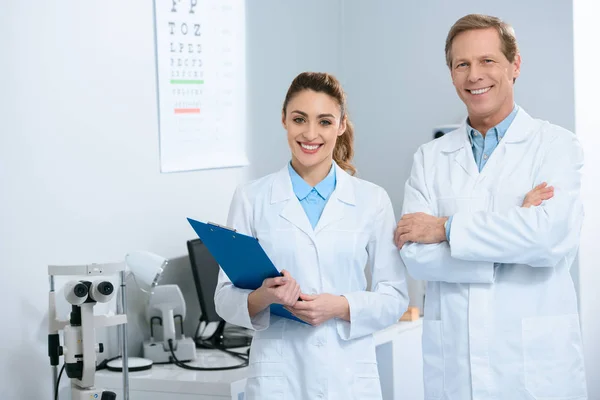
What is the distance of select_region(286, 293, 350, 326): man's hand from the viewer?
5.71 feet

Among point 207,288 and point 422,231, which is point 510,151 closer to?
point 422,231

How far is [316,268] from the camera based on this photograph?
1.84 m

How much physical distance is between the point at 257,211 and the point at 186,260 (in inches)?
44.5


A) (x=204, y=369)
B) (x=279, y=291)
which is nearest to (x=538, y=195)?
(x=279, y=291)

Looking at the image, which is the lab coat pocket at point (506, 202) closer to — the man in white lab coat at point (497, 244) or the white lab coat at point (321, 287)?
the man in white lab coat at point (497, 244)

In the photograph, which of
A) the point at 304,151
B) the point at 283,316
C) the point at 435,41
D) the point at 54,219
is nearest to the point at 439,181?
the point at 304,151

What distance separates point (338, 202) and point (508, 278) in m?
0.44

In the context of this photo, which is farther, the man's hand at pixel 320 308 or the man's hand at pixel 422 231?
the man's hand at pixel 422 231

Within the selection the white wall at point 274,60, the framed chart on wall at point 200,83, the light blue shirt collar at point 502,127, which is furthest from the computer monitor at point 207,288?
the light blue shirt collar at point 502,127

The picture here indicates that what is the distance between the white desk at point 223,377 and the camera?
7.70ft

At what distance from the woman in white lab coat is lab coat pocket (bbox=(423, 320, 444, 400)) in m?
0.12

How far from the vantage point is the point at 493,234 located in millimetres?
1814

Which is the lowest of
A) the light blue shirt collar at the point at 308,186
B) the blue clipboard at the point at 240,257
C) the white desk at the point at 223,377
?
the white desk at the point at 223,377

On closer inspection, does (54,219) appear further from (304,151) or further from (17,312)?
(304,151)
